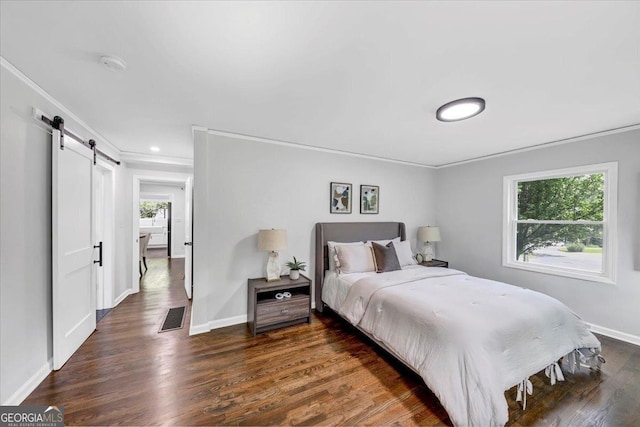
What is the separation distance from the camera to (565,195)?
133 inches

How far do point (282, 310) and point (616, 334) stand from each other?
3953mm

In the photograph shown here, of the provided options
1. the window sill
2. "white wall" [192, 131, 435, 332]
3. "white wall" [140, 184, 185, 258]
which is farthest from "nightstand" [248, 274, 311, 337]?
"white wall" [140, 184, 185, 258]

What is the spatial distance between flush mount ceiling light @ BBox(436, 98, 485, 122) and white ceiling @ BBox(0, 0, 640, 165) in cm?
8

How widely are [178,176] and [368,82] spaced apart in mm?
4111

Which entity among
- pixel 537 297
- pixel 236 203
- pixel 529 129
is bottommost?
pixel 537 297

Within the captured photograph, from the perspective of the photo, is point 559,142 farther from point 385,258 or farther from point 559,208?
point 385,258

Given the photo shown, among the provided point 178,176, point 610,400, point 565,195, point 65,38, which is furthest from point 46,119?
point 565,195

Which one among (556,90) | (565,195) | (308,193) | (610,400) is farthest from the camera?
(308,193)

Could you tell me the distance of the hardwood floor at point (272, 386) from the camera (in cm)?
171

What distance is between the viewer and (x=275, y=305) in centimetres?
296

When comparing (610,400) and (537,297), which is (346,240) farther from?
(610,400)

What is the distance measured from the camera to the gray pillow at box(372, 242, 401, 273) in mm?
3340

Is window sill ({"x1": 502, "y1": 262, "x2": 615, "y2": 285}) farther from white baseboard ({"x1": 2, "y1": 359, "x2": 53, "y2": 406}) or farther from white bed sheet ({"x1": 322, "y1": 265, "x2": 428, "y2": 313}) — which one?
white baseboard ({"x1": 2, "y1": 359, "x2": 53, "y2": 406})

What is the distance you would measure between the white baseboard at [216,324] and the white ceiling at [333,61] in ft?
7.92
